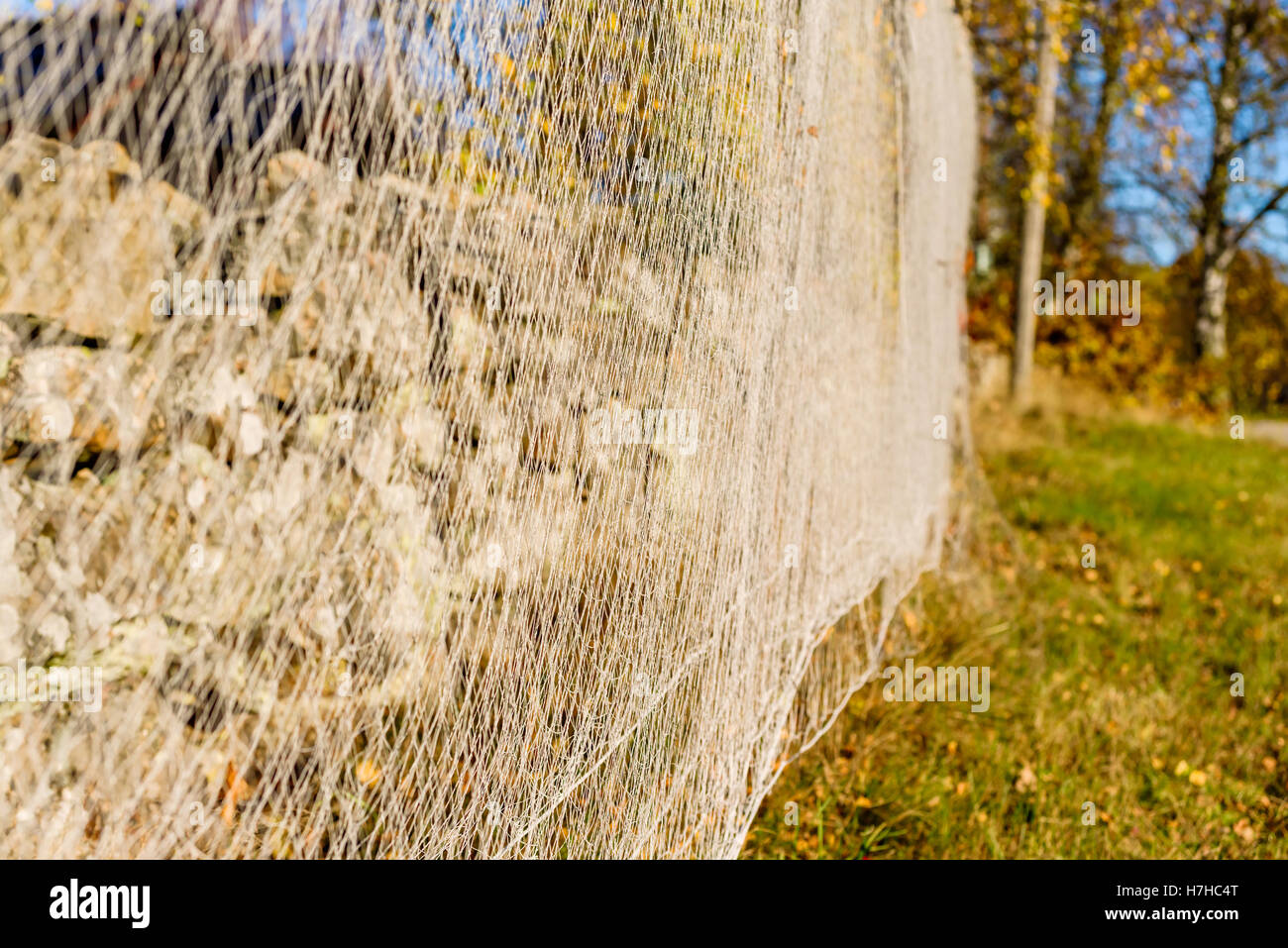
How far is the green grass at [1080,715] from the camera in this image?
2830mm

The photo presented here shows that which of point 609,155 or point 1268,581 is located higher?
point 609,155

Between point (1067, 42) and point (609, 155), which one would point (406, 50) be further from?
point (1067, 42)

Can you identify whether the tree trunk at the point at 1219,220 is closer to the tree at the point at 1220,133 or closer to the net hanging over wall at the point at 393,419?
the tree at the point at 1220,133

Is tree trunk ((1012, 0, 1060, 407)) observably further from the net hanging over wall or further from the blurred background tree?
the net hanging over wall

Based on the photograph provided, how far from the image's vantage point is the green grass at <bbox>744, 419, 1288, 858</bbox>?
9.29 feet

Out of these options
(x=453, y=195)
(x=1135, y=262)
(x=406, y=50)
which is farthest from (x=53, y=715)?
(x=1135, y=262)

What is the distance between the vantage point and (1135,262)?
13977 millimetres

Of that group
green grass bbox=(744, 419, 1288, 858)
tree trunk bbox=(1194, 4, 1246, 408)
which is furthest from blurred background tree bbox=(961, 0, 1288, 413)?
green grass bbox=(744, 419, 1288, 858)

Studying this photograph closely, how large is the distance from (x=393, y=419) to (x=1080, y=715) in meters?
2.94

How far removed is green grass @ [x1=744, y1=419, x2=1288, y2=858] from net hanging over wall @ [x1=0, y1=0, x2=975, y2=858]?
834mm

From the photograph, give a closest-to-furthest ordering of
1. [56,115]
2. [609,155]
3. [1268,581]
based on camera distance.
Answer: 1. [56,115]
2. [609,155]
3. [1268,581]

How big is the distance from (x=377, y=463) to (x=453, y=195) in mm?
658

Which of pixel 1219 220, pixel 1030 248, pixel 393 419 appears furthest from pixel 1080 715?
pixel 1219 220

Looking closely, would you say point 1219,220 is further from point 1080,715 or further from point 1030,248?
point 1080,715
